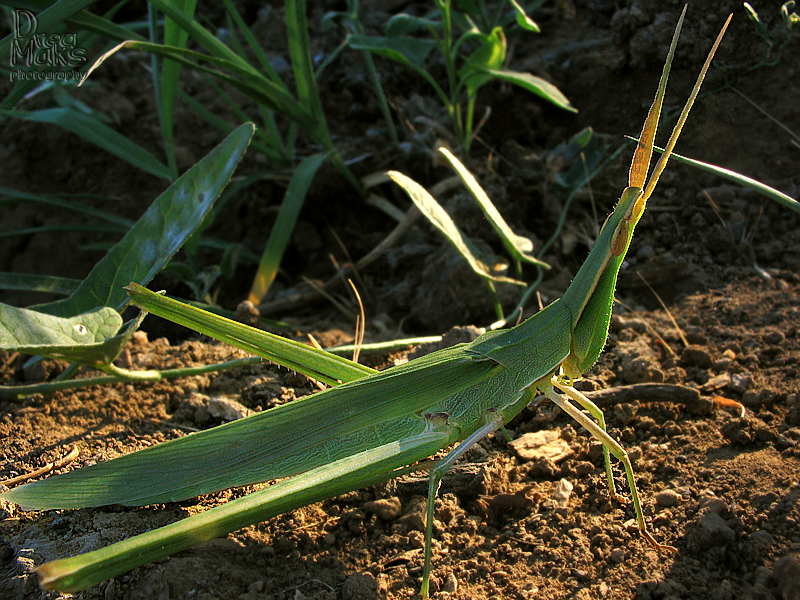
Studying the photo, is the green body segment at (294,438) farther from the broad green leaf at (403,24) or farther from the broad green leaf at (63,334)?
the broad green leaf at (403,24)

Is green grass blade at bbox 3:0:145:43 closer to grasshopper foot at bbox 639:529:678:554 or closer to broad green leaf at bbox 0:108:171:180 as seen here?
broad green leaf at bbox 0:108:171:180

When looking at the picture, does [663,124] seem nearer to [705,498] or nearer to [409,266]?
[409,266]

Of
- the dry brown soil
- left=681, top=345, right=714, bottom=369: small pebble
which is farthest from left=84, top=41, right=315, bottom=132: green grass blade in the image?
left=681, top=345, right=714, bottom=369: small pebble

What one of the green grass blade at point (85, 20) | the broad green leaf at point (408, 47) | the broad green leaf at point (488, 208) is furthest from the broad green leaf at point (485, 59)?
the green grass blade at point (85, 20)

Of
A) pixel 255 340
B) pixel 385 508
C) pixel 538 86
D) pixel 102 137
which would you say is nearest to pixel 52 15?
pixel 102 137

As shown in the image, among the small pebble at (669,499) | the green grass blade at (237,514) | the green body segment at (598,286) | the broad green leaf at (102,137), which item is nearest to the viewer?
the green grass blade at (237,514)

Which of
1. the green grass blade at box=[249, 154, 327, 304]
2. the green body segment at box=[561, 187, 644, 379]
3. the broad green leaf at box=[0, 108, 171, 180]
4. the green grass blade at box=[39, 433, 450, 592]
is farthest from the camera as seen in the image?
the broad green leaf at box=[0, 108, 171, 180]
